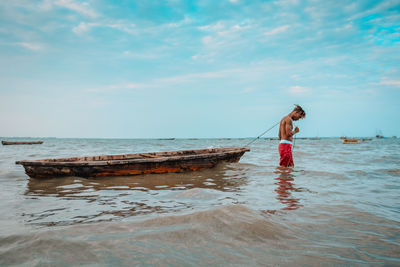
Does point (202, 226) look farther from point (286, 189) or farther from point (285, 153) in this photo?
point (285, 153)

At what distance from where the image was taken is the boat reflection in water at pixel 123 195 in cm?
401

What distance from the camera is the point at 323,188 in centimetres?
606

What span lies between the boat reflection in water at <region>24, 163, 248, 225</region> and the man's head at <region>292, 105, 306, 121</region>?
2.79 m

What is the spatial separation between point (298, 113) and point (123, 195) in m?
6.18

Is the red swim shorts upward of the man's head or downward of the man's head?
downward

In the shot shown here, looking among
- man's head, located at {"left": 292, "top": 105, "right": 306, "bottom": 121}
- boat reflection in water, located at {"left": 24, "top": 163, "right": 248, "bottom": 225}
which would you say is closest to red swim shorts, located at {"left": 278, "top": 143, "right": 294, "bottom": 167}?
man's head, located at {"left": 292, "top": 105, "right": 306, "bottom": 121}

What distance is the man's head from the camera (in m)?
8.16

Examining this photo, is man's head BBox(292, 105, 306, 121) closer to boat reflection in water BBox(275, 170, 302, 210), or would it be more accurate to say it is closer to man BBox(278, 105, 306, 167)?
→ man BBox(278, 105, 306, 167)

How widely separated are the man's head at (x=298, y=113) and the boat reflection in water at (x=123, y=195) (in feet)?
9.17

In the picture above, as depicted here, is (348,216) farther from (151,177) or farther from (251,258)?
(151,177)

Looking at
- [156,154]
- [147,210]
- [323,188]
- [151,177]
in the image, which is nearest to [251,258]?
[147,210]

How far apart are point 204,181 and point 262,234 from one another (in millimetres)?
4283

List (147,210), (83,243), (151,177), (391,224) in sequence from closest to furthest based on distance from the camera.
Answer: (83,243), (391,224), (147,210), (151,177)

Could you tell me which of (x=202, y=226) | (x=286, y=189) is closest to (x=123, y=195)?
(x=202, y=226)
